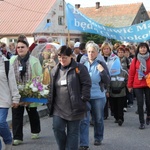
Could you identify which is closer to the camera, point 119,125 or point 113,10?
point 119,125

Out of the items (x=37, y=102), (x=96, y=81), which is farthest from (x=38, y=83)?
(x=96, y=81)

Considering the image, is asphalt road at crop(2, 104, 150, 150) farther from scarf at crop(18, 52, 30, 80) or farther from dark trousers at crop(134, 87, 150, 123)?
scarf at crop(18, 52, 30, 80)

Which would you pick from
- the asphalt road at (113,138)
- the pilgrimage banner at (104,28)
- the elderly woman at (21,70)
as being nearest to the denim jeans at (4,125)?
the asphalt road at (113,138)

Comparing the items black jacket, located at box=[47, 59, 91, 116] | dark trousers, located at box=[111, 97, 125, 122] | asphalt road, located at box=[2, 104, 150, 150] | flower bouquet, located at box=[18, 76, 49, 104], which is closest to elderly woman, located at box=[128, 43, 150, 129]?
asphalt road, located at box=[2, 104, 150, 150]

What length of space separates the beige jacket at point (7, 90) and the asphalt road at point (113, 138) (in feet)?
3.90

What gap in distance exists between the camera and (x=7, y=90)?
16.6 feet

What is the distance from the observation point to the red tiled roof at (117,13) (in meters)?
52.7

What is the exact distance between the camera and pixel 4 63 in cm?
507

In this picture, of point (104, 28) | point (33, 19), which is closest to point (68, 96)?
point (104, 28)

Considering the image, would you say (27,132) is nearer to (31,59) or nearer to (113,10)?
(31,59)

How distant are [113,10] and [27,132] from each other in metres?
49.7

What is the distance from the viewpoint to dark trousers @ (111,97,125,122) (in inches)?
305

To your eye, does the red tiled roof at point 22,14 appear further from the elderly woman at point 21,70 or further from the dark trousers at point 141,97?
the elderly woman at point 21,70

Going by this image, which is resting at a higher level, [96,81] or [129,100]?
[96,81]
